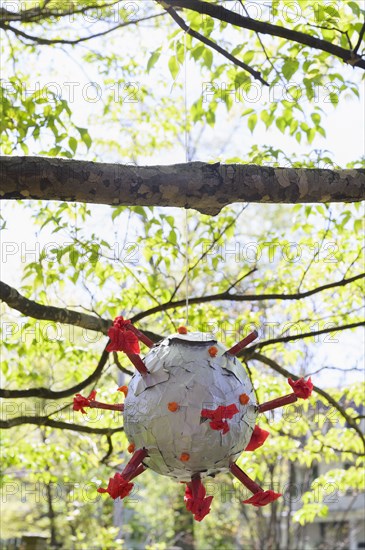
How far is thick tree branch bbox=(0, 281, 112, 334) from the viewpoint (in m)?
3.32

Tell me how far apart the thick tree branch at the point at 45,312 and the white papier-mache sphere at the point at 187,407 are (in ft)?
5.06

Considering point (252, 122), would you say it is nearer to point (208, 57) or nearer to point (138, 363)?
point (208, 57)

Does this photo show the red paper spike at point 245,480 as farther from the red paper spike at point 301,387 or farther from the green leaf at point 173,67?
the green leaf at point 173,67

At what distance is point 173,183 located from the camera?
71.6 inches

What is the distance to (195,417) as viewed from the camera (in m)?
1.77

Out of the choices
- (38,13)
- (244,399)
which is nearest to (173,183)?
(244,399)

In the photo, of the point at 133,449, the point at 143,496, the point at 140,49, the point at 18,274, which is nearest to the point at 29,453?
the point at 18,274

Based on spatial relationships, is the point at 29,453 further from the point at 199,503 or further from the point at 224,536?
the point at 224,536

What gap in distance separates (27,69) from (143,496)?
9706 mm

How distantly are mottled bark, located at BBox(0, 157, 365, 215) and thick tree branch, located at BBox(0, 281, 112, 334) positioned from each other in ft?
5.37

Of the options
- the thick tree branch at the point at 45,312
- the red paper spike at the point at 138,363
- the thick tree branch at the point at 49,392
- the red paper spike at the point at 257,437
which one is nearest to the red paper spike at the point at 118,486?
the red paper spike at the point at 138,363

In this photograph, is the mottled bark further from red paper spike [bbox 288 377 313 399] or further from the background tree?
red paper spike [bbox 288 377 313 399]

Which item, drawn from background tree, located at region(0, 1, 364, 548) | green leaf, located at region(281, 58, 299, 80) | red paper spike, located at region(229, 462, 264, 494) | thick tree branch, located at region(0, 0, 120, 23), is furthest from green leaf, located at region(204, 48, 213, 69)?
red paper spike, located at region(229, 462, 264, 494)

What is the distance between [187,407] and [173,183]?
54cm
